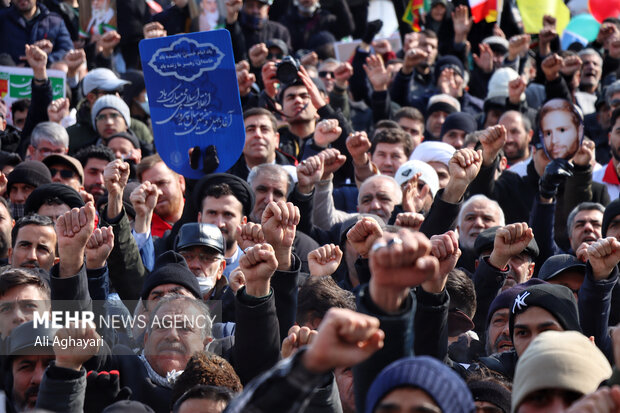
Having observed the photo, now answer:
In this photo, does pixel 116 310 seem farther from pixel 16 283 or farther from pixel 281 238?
pixel 281 238

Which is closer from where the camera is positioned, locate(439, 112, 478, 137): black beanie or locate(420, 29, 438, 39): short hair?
locate(439, 112, 478, 137): black beanie

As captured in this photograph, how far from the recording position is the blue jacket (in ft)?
39.8

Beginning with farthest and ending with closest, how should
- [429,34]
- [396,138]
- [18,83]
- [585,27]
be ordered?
[585,27] → [429,34] → [18,83] → [396,138]

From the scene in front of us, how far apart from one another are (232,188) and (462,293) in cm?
188

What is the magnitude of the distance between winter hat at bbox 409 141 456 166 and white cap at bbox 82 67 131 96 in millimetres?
3060

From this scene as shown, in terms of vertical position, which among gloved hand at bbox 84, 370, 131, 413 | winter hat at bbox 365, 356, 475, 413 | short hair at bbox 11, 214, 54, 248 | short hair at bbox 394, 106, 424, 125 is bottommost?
short hair at bbox 394, 106, 424, 125

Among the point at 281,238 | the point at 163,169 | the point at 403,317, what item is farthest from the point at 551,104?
the point at 403,317

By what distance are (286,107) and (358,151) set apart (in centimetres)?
113

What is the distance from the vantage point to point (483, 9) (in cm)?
1302

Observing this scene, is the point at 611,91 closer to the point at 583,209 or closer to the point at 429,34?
the point at 429,34

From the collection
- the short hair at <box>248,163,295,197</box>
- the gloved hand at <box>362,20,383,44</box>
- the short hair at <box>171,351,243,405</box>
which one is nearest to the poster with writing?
the gloved hand at <box>362,20,383,44</box>

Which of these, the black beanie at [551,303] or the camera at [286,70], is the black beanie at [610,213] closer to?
the black beanie at [551,303]

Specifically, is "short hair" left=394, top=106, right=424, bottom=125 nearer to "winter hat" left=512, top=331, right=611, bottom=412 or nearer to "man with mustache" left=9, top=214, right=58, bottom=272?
"man with mustache" left=9, top=214, right=58, bottom=272

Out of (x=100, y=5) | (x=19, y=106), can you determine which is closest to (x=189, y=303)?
(x=19, y=106)
